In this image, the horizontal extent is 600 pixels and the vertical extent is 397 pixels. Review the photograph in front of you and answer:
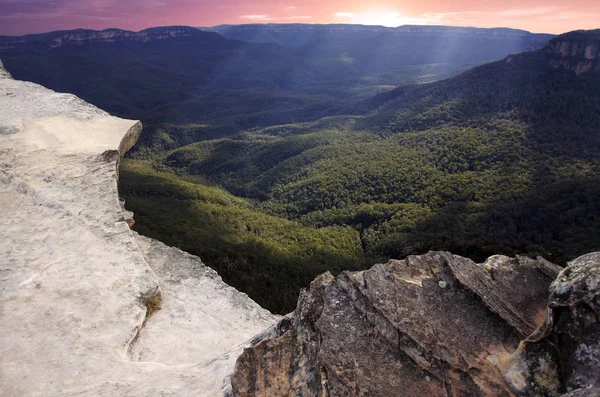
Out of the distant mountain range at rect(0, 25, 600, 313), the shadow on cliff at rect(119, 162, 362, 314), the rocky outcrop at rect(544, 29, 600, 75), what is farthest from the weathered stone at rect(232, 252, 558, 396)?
the rocky outcrop at rect(544, 29, 600, 75)

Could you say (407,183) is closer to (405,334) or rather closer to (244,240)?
(244,240)

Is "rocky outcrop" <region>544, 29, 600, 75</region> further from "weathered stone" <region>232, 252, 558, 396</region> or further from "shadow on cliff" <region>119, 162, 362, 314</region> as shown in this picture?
"weathered stone" <region>232, 252, 558, 396</region>

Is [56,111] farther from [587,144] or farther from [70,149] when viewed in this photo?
[587,144]

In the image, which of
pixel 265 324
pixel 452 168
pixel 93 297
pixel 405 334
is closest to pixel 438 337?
pixel 405 334

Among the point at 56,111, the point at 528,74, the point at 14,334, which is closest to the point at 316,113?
the point at 528,74

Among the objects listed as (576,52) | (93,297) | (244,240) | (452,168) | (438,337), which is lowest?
(244,240)

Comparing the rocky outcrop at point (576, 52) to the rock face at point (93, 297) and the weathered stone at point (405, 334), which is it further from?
the rock face at point (93, 297)
